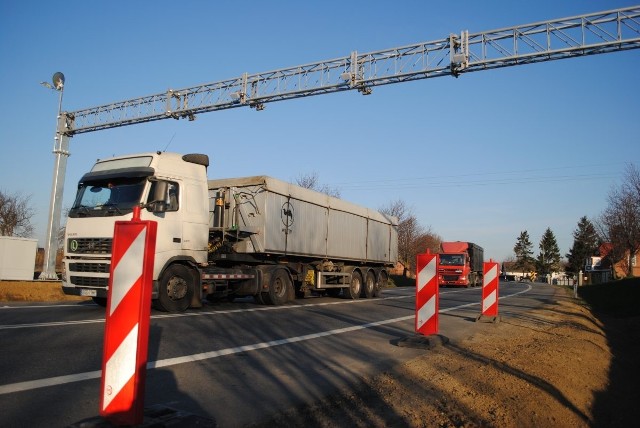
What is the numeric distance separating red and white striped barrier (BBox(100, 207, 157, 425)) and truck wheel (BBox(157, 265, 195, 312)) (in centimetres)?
791

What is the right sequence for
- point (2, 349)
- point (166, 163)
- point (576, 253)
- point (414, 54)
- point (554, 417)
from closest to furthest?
point (554, 417) → point (2, 349) → point (166, 163) → point (414, 54) → point (576, 253)

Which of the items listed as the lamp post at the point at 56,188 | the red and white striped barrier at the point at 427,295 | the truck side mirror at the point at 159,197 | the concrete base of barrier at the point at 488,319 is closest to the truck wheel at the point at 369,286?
the concrete base of barrier at the point at 488,319

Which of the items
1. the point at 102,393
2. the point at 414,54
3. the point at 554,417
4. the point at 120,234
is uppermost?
the point at 414,54

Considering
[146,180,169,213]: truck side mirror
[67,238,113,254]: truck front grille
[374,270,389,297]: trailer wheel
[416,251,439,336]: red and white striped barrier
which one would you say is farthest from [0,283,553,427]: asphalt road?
[374,270,389,297]: trailer wheel

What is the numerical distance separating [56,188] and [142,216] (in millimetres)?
19485

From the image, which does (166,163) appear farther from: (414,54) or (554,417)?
(414,54)

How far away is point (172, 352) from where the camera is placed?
7203 mm

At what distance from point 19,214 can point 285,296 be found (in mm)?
44408

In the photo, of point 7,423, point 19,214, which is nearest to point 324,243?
point 7,423

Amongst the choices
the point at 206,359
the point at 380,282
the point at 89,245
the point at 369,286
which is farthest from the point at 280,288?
the point at 206,359

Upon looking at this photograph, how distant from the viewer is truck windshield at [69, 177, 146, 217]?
11070mm

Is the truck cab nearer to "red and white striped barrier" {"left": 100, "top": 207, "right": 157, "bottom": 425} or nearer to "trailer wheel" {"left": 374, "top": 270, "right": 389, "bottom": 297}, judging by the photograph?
"red and white striped barrier" {"left": 100, "top": 207, "right": 157, "bottom": 425}

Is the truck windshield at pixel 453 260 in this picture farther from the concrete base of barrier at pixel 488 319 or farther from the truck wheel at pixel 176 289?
A: the truck wheel at pixel 176 289

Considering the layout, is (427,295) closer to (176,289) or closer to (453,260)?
(176,289)
